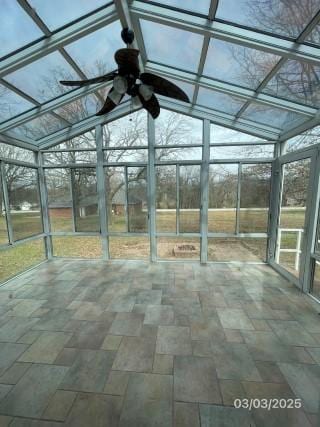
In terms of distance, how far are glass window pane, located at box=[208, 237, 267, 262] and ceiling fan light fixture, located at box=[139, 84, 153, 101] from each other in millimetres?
3397

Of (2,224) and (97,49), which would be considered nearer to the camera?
(97,49)

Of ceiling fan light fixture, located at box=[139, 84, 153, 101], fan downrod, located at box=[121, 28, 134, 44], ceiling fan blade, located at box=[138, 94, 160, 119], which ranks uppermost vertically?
fan downrod, located at box=[121, 28, 134, 44]

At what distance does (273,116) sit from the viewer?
3.64m

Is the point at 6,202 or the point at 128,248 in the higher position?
the point at 6,202

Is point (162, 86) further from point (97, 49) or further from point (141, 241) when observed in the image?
point (141, 241)

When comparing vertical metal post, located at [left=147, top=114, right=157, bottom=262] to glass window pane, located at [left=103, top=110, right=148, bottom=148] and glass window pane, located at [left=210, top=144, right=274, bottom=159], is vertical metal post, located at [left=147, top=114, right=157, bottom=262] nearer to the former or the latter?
glass window pane, located at [left=103, top=110, right=148, bottom=148]

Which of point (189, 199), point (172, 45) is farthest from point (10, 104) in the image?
point (189, 199)

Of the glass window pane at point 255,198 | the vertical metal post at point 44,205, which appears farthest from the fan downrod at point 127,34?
the vertical metal post at point 44,205

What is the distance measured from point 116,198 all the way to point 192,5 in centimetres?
351

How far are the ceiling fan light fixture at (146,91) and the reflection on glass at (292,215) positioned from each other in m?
2.84

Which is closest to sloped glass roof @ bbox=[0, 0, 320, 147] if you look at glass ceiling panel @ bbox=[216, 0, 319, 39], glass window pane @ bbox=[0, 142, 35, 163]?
glass ceiling panel @ bbox=[216, 0, 319, 39]

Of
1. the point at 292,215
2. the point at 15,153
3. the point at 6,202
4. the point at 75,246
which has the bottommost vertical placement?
the point at 75,246

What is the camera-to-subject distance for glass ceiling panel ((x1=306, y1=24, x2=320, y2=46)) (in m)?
1.91

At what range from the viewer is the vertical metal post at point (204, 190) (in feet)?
14.4
